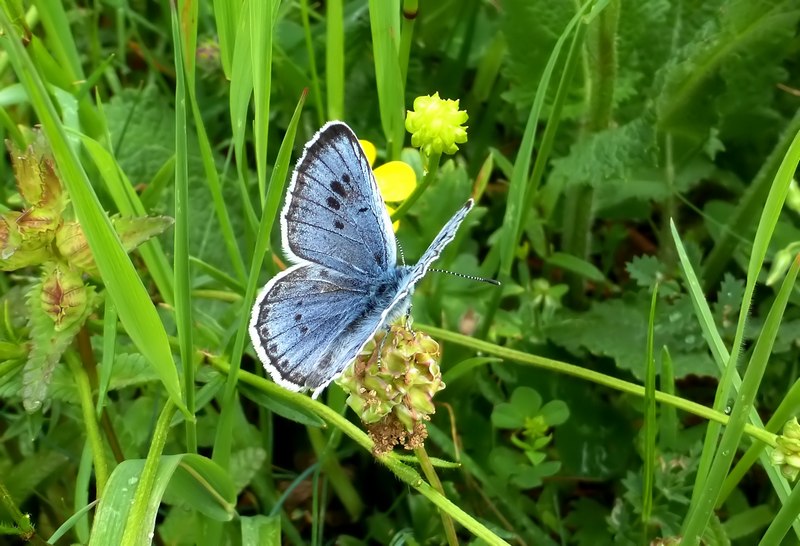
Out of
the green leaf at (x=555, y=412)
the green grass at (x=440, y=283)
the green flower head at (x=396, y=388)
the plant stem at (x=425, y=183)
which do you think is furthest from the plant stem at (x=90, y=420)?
the green leaf at (x=555, y=412)

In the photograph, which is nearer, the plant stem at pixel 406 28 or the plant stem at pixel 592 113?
the plant stem at pixel 406 28

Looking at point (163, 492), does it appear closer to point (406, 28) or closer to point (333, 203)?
point (333, 203)

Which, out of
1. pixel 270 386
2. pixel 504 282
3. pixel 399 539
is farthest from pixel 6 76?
pixel 399 539

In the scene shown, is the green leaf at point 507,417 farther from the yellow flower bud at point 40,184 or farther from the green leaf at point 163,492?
the yellow flower bud at point 40,184

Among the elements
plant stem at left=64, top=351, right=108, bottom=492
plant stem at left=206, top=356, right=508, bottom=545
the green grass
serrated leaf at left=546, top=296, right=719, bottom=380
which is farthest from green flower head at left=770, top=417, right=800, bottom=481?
plant stem at left=64, top=351, right=108, bottom=492

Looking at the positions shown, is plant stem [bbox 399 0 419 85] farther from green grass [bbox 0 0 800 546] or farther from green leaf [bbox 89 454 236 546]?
green leaf [bbox 89 454 236 546]

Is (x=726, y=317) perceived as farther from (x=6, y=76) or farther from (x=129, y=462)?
(x=6, y=76)

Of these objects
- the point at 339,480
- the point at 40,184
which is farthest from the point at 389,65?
the point at 339,480
